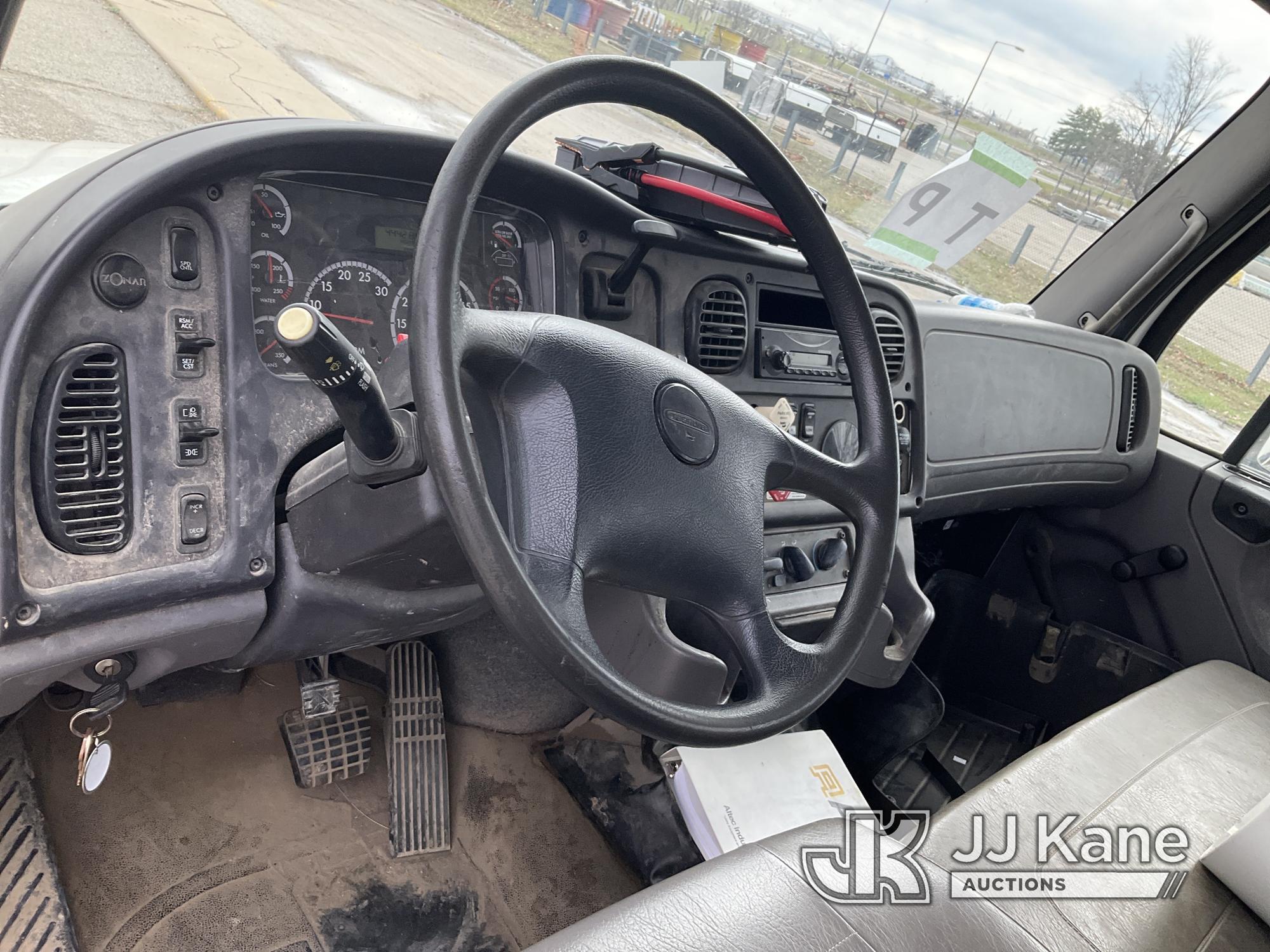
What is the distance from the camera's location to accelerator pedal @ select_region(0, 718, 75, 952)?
1.27 meters

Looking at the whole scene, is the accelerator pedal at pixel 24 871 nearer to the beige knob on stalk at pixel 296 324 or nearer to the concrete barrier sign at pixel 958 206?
the beige knob on stalk at pixel 296 324

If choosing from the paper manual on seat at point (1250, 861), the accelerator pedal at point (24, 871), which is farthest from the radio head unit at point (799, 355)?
the accelerator pedal at point (24, 871)

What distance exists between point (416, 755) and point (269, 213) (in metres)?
1.11

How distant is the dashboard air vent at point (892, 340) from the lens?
173 cm

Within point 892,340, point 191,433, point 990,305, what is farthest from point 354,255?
point 990,305

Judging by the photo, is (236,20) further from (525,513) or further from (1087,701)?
(1087,701)

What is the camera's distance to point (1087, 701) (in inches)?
85.9

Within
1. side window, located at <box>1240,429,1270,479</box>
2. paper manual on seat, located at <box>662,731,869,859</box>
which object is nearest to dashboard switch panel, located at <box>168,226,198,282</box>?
paper manual on seat, located at <box>662,731,869,859</box>

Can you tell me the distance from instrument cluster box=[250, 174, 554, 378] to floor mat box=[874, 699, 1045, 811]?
1503 millimetres

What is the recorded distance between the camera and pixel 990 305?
227 cm

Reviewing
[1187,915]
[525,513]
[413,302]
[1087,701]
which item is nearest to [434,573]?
[525,513]

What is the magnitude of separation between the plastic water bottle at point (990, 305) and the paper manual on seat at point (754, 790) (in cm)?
115

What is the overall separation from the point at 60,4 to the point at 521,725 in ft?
5.01

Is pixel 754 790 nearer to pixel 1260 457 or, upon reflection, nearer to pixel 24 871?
pixel 24 871
